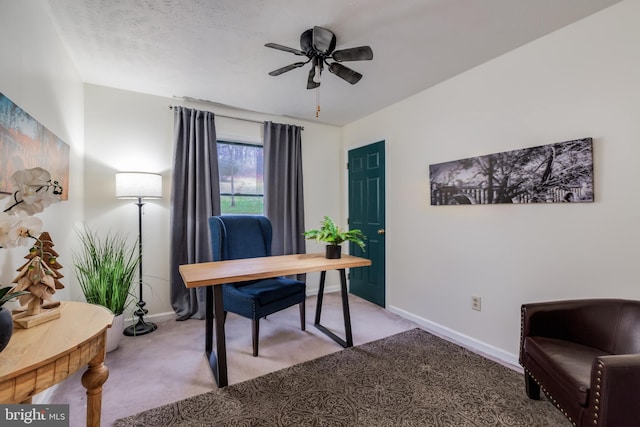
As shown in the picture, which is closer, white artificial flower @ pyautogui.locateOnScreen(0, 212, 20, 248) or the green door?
white artificial flower @ pyautogui.locateOnScreen(0, 212, 20, 248)

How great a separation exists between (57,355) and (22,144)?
113 centimetres

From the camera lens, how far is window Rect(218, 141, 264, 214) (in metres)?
3.56

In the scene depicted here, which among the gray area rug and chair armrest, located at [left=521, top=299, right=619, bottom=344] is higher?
chair armrest, located at [left=521, top=299, right=619, bottom=344]

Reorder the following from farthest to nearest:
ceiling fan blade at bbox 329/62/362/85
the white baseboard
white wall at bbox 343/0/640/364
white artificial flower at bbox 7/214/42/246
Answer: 1. the white baseboard
2. ceiling fan blade at bbox 329/62/362/85
3. white wall at bbox 343/0/640/364
4. white artificial flower at bbox 7/214/42/246

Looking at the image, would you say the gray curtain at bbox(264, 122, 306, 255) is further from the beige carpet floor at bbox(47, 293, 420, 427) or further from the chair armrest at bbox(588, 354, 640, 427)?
the chair armrest at bbox(588, 354, 640, 427)

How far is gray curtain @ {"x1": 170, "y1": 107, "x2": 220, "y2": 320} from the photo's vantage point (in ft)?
10.1

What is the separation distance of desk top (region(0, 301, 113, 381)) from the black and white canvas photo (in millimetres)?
2713

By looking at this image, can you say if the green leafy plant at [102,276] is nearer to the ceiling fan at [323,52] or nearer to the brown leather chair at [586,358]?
the ceiling fan at [323,52]

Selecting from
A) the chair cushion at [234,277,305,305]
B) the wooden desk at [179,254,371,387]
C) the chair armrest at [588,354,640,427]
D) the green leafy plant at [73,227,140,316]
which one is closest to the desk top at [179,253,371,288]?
the wooden desk at [179,254,371,387]

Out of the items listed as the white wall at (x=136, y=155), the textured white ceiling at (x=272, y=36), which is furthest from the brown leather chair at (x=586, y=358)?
the white wall at (x=136, y=155)

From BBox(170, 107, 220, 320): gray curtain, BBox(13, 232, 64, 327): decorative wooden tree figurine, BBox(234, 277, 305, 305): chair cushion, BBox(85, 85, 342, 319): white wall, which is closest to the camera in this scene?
BBox(13, 232, 64, 327): decorative wooden tree figurine

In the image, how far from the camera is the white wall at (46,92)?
134 centimetres

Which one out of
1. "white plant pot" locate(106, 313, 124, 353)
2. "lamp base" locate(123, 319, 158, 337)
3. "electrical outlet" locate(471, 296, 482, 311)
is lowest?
"lamp base" locate(123, 319, 158, 337)

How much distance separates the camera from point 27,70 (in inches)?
60.1
